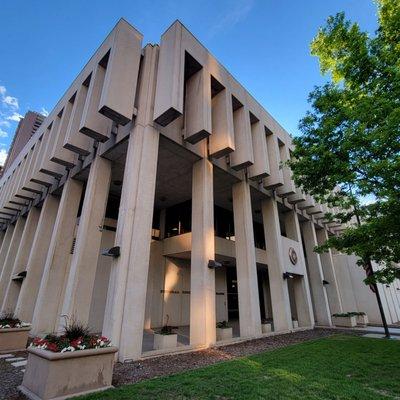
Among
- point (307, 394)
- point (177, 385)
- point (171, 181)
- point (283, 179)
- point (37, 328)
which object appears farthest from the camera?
point (283, 179)

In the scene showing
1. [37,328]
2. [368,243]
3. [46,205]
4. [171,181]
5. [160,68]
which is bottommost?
[37,328]

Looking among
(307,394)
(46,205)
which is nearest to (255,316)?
(307,394)

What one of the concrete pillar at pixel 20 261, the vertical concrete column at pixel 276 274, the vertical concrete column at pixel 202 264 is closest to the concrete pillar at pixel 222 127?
the vertical concrete column at pixel 202 264

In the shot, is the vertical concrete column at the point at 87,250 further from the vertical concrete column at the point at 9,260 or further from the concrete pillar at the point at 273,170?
the vertical concrete column at the point at 9,260

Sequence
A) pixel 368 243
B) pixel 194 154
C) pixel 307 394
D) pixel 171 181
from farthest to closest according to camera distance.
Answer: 1. pixel 171 181
2. pixel 194 154
3. pixel 368 243
4. pixel 307 394

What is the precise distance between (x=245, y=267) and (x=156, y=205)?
27.9 ft

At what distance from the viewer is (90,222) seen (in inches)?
415

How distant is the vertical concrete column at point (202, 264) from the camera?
991 cm

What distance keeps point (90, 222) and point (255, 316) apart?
8416mm

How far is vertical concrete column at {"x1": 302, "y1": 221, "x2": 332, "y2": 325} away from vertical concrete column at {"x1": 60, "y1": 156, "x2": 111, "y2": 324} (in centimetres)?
1583

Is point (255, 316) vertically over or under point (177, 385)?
over

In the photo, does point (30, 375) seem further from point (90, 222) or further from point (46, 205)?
point (46, 205)

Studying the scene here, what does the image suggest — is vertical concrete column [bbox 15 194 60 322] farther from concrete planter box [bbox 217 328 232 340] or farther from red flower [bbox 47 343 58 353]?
red flower [bbox 47 343 58 353]

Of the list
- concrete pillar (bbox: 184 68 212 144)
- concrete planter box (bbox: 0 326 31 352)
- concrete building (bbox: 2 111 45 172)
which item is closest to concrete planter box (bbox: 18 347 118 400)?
concrete planter box (bbox: 0 326 31 352)
